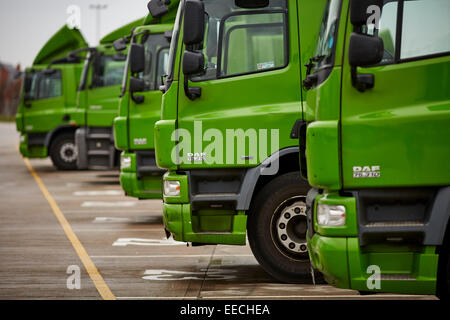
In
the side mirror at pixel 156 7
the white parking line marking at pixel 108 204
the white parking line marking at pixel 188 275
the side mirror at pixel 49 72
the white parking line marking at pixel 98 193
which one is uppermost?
the side mirror at pixel 156 7

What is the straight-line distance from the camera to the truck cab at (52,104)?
89.0ft

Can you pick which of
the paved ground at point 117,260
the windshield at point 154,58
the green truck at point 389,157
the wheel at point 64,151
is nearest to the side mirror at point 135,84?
the windshield at point 154,58

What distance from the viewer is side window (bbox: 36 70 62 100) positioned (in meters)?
27.2

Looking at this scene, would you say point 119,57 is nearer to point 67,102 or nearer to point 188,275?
point 67,102

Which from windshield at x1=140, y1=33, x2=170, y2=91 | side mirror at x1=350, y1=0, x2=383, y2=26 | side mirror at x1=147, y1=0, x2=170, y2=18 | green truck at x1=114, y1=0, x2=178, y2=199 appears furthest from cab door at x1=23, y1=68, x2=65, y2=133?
side mirror at x1=350, y1=0, x2=383, y2=26

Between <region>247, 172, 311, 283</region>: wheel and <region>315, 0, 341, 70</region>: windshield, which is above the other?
<region>315, 0, 341, 70</region>: windshield

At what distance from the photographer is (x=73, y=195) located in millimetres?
21078

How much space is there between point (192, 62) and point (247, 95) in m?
0.64

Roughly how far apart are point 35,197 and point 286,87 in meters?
12.0

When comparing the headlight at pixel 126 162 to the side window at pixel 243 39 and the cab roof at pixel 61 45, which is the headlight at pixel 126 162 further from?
the cab roof at pixel 61 45

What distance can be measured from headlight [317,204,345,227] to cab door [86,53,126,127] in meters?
16.5

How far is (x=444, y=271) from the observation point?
699 centimetres

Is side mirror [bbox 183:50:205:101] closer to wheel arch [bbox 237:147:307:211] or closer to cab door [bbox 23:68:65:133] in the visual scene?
wheel arch [bbox 237:147:307:211]
